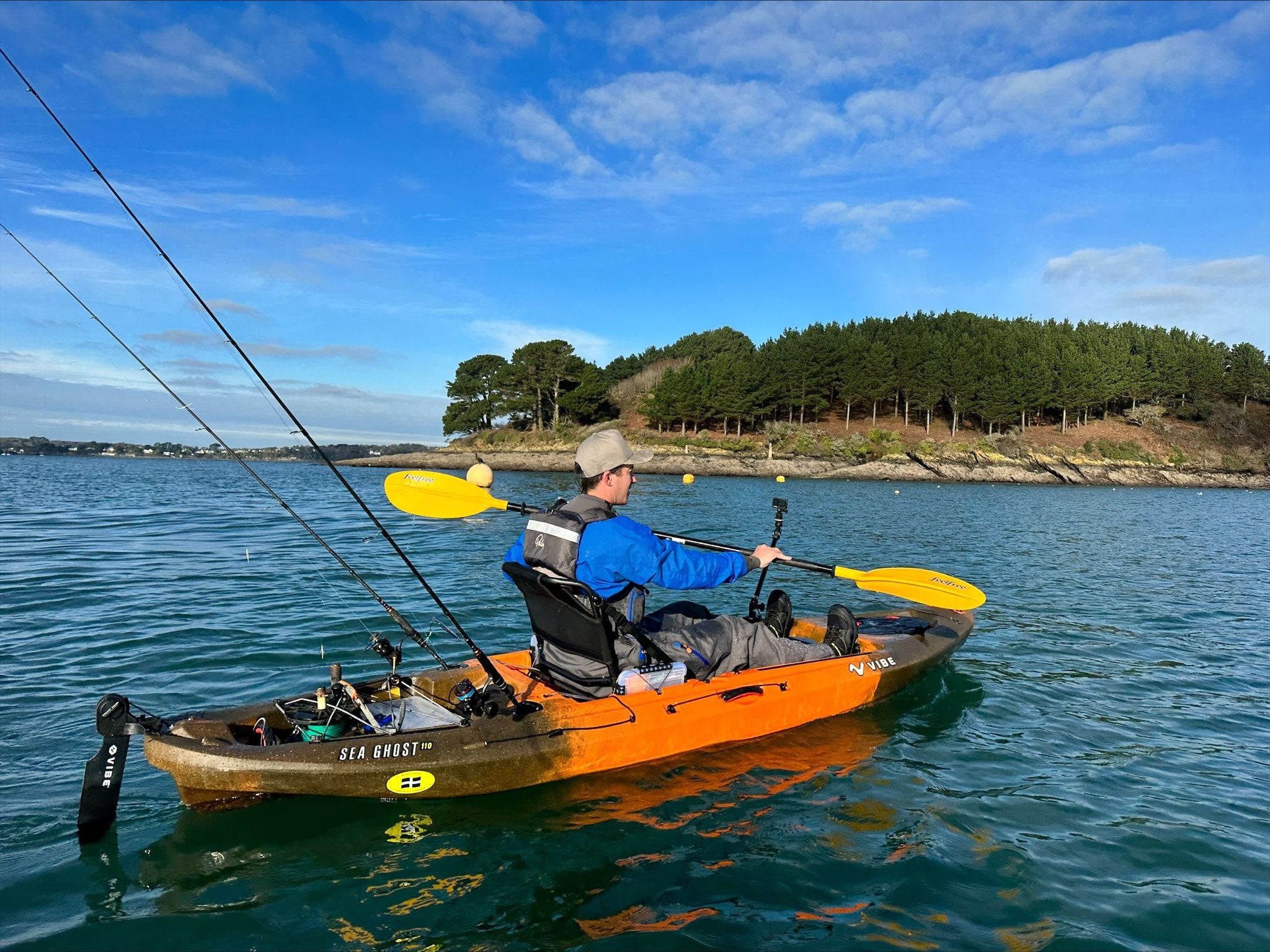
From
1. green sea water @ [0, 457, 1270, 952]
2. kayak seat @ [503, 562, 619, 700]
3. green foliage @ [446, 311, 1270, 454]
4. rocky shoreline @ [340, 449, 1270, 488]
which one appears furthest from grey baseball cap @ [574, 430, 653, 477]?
green foliage @ [446, 311, 1270, 454]

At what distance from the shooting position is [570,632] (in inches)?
210

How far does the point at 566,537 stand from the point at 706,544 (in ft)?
7.47

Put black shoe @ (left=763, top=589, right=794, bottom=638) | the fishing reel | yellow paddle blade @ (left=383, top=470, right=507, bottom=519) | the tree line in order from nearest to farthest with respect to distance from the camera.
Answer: the fishing reel, black shoe @ (left=763, top=589, right=794, bottom=638), yellow paddle blade @ (left=383, top=470, right=507, bottom=519), the tree line

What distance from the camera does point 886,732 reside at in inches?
256

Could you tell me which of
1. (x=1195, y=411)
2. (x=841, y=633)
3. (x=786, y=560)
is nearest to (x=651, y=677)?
(x=786, y=560)

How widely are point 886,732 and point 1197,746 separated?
260 cm

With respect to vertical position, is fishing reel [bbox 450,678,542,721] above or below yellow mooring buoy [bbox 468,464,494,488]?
below

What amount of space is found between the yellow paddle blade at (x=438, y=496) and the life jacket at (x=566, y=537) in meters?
2.97

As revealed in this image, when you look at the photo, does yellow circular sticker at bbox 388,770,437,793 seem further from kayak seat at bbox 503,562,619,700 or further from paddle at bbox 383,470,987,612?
paddle at bbox 383,470,987,612

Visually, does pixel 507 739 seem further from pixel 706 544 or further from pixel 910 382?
pixel 910 382

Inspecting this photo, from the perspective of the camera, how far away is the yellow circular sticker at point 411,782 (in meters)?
4.68

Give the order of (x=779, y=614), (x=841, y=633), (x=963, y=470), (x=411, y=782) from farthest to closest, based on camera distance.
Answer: (x=963, y=470) < (x=779, y=614) < (x=841, y=633) < (x=411, y=782)

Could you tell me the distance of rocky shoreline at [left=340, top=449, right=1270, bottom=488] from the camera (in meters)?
54.8

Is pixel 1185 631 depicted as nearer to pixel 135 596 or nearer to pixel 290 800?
pixel 290 800
